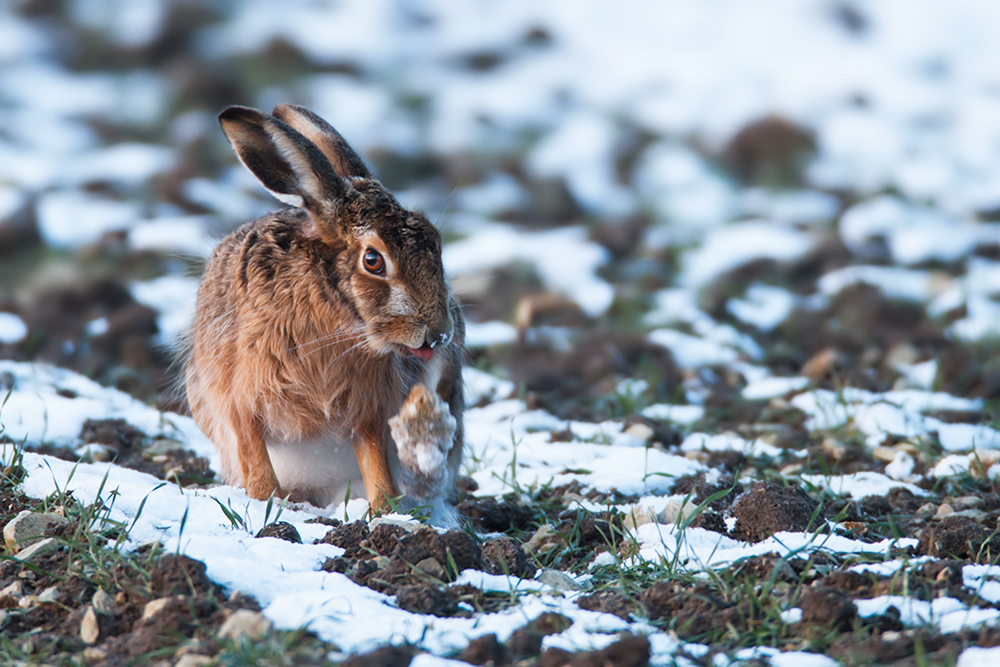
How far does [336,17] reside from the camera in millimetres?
13523

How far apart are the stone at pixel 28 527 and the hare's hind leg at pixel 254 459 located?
0.79m

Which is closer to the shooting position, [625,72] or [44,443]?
[44,443]

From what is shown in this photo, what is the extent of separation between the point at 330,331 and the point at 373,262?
0.95 feet

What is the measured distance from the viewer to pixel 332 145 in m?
4.11

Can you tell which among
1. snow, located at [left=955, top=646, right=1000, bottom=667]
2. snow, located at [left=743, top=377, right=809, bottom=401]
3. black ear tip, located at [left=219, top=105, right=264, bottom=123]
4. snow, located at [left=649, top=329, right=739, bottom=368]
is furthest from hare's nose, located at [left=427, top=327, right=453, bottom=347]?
snow, located at [left=649, top=329, right=739, bottom=368]

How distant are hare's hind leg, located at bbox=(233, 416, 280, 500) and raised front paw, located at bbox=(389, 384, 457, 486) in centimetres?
54

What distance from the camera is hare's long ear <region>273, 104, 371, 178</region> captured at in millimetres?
4078

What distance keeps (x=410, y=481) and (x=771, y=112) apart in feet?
29.5

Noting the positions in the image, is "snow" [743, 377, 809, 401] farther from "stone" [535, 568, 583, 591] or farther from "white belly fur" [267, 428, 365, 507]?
"stone" [535, 568, 583, 591]

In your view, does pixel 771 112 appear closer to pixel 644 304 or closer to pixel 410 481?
pixel 644 304

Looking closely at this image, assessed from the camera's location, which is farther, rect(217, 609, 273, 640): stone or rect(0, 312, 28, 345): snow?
rect(0, 312, 28, 345): snow

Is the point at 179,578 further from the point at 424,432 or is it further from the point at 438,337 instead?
the point at 438,337

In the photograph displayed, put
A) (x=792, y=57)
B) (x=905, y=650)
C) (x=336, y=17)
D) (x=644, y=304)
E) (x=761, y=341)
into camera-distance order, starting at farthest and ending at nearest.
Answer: (x=336, y=17) → (x=792, y=57) → (x=644, y=304) → (x=761, y=341) → (x=905, y=650)

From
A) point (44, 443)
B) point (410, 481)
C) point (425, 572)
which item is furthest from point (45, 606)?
point (44, 443)
